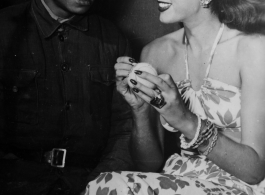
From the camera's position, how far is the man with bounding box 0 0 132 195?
47.9 inches

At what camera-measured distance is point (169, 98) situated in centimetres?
84

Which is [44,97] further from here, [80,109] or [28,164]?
[28,164]

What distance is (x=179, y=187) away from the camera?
0.84 meters

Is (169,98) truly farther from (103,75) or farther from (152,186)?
(103,75)

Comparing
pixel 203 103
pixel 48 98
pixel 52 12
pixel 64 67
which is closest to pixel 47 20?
pixel 52 12

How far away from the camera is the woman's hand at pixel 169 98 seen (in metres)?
0.82

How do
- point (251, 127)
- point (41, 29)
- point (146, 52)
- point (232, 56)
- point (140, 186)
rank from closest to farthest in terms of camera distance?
point (140, 186) < point (251, 127) < point (232, 56) < point (41, 29) < point (146, 52)

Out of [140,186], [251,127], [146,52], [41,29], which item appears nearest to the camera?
[140,186]

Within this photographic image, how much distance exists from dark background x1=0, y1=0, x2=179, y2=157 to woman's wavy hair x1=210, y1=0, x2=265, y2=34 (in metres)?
0.48

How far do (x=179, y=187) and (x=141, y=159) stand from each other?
361mm

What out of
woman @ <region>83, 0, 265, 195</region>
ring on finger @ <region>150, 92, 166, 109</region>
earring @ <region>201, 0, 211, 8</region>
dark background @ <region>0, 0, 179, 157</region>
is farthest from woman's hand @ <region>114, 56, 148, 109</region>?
dark background @ <region>0, 0, 179, 157</region>

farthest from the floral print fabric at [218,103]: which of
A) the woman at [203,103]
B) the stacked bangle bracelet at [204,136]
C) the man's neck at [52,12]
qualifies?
the man's neck at [52,12]

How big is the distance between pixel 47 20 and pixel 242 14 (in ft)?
2.28

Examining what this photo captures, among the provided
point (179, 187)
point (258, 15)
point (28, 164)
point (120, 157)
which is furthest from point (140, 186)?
point (258, 15)
